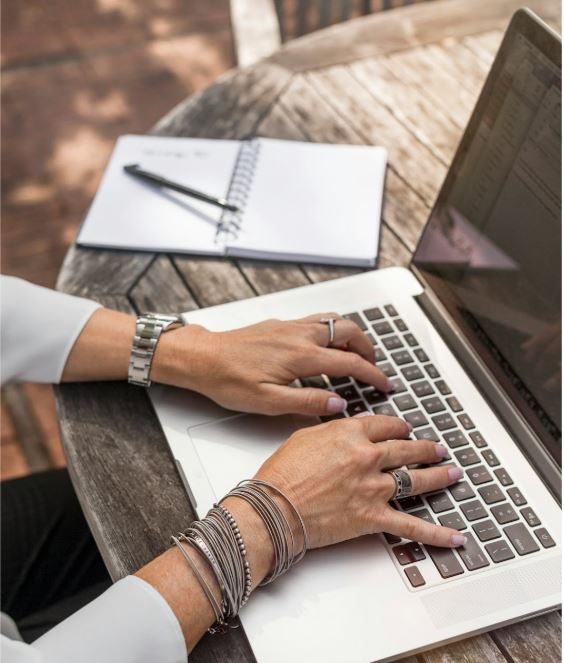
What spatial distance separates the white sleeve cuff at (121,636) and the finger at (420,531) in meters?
0.23

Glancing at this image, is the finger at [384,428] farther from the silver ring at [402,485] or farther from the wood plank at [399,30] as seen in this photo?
the wood plank at [399,30]

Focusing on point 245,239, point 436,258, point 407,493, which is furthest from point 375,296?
point 407,493

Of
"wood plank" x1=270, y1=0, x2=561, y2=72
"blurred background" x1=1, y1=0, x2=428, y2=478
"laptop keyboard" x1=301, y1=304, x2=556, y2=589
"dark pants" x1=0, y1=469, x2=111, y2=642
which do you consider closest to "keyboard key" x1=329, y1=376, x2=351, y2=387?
"laptop keyboard" x1=301, y1=304, x2=556, y2=589

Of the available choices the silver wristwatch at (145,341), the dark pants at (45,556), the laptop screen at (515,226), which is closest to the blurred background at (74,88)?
the dark pants at (45,556)

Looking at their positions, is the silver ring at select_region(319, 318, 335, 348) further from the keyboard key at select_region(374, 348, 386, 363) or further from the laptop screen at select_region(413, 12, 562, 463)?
the laptop screen at select_region(413, 12, 562, 463)

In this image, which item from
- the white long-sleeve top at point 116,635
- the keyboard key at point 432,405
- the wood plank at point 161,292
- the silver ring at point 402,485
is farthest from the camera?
the wood plank at point 161,292

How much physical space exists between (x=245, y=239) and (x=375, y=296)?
0.21 metres

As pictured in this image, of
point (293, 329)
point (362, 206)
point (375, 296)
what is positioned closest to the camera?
point (293, 329)

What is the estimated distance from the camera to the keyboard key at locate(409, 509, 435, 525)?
0.79 meters

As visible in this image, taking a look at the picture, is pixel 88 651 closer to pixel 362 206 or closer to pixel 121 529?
pixel 121 529

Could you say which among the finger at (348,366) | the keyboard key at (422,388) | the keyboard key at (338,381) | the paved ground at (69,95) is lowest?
the paved ground at (69,95)

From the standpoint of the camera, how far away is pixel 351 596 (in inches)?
28.8

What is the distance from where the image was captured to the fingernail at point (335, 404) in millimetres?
856

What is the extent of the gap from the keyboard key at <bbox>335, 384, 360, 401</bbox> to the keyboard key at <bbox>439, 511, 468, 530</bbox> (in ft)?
0.60
